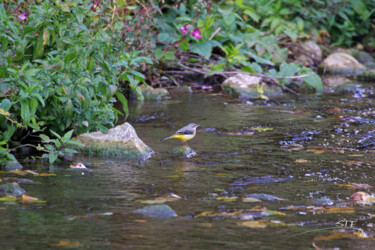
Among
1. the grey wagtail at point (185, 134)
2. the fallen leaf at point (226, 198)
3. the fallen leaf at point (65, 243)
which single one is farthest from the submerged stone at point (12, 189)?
the grey wagtail at point (185, 134)

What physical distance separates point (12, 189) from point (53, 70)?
49.6 inches

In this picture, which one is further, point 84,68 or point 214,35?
point 214,35

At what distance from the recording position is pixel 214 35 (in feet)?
34.7

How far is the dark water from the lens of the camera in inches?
131

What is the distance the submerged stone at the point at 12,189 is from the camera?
13.4 feet

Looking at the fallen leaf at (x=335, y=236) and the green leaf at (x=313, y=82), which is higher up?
the green leaf at (x=313, y=82)

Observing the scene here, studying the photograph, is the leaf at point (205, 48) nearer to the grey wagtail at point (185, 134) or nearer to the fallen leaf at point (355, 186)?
the grey wagtail at point (185, 134)

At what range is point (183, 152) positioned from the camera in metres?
5.62

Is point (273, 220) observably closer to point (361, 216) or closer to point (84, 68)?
point (361, 216)

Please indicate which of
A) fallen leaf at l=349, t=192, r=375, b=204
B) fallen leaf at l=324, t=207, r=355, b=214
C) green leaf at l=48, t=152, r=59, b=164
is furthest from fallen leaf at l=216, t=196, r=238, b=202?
green leaf at l=48, t=152, r=59, b=164

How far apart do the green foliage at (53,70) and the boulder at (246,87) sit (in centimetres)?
434

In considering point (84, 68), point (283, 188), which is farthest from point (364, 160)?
point (84, 68)

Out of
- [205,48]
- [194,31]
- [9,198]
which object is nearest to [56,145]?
[9,198]

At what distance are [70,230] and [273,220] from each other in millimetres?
1243
